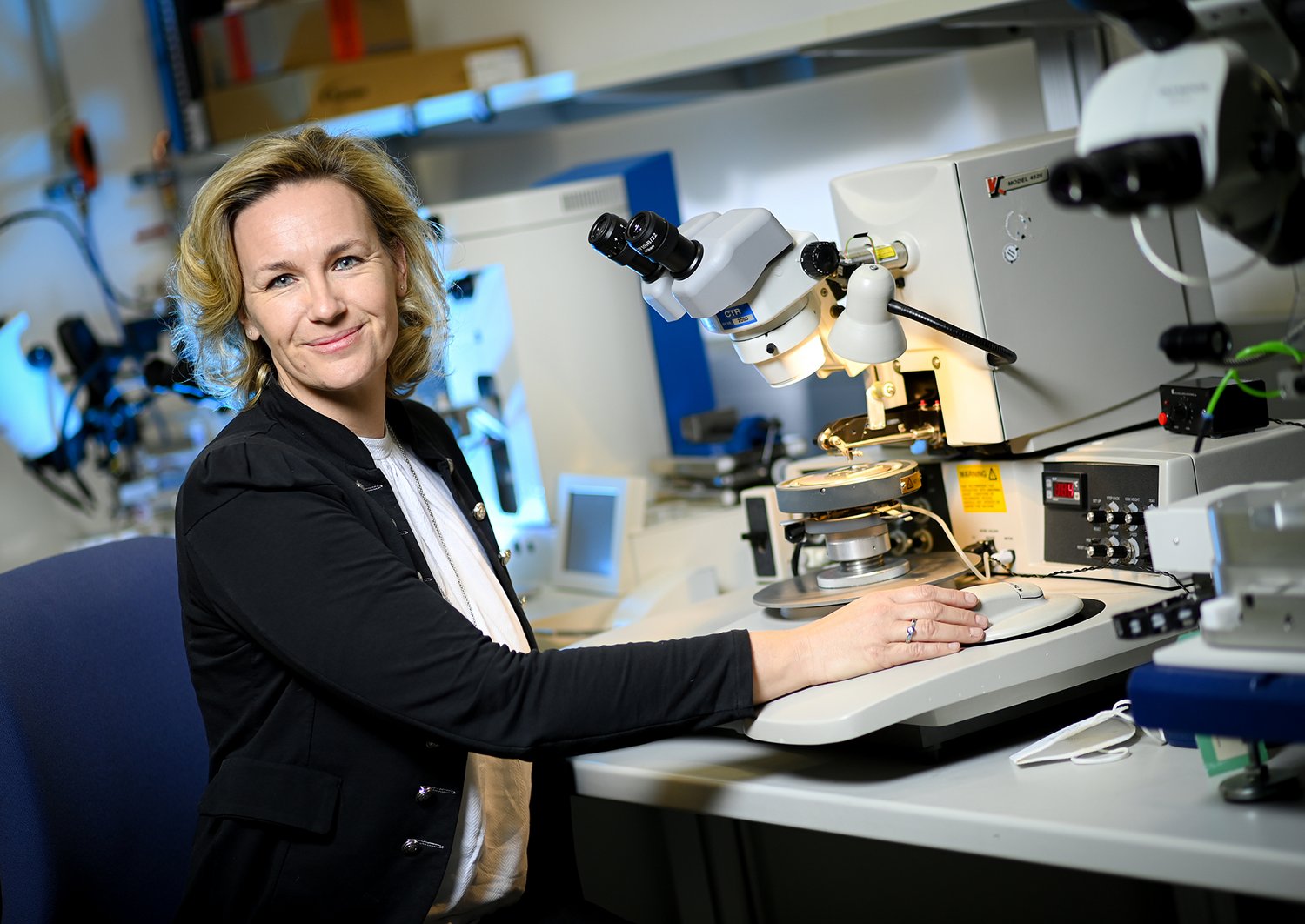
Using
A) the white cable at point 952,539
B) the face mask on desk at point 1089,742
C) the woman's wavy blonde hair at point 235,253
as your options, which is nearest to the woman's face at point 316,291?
the woman's wavy blonde hair at point 235,253

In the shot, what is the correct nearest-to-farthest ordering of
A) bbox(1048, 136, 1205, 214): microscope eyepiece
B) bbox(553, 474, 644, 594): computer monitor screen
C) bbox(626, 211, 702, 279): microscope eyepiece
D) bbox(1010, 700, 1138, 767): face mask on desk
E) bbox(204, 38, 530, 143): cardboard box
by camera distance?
bbox(1048, 136, 1205, 214): microscope eyepiece
bbox(1010, 700, 1138, 767): face mask on desk
bbox(626, 211, 702, 279): microscope eyepiece
bbox(553, 474, 644, 594): computer monitor screen
bbox(204, 38, 530, 143): cardboard box

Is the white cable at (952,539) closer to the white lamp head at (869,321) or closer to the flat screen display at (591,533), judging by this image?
the white lamp head at (869,321)

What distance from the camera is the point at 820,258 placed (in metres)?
1.42

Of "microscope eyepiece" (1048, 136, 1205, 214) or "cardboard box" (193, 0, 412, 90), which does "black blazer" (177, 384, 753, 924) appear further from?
"cardboard box" (193, 0, 412, 90)

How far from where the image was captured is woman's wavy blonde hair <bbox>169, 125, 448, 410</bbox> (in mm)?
1447

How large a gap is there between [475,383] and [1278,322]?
1421 millimetres

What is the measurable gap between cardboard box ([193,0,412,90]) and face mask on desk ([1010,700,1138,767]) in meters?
2.43

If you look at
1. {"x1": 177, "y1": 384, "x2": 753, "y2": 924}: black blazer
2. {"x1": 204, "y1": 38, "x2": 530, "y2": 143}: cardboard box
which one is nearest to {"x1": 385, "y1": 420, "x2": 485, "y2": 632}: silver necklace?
{"x1": 177, "y1": 384, "x2": 753, "y2": 924}: black blazer

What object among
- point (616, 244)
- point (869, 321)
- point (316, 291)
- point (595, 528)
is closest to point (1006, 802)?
point (869, 321)

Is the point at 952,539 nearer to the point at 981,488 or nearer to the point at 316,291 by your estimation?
the point at 981,488

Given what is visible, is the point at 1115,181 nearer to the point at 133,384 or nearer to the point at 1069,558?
the point at 1069,558

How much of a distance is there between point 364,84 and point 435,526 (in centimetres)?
177

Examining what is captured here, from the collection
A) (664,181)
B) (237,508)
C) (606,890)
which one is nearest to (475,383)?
(664,181)

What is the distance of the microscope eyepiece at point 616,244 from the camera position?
1387 mm
